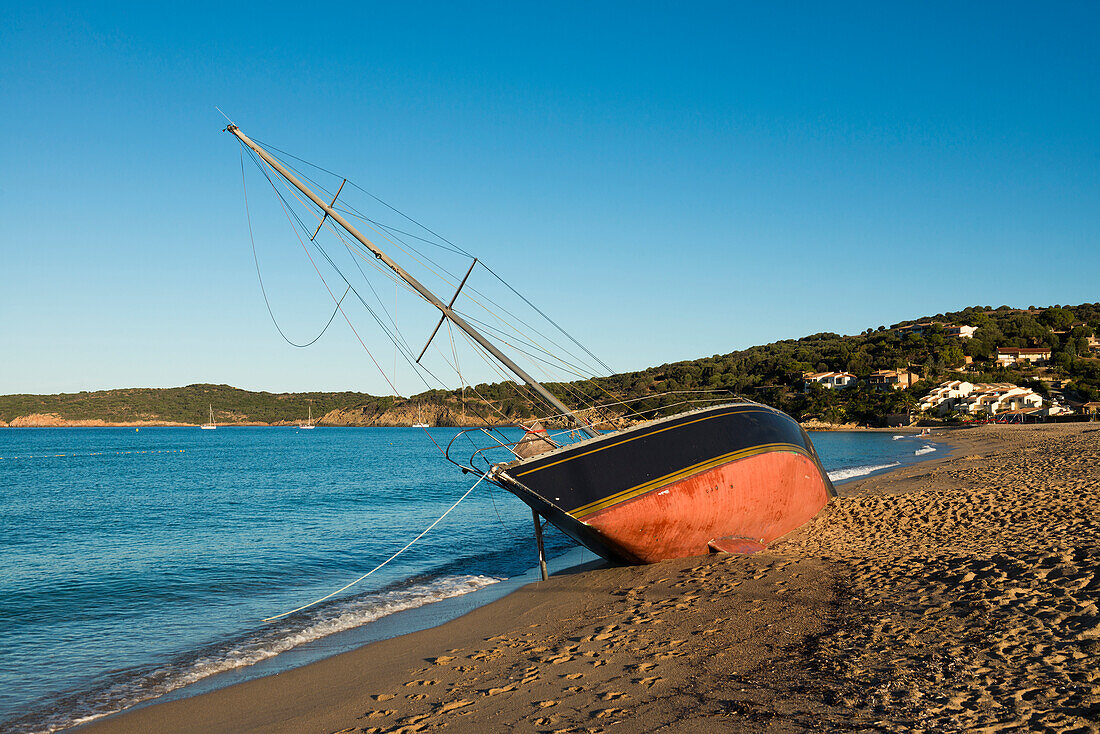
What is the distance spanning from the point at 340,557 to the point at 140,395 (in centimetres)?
18421

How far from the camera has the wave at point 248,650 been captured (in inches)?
279

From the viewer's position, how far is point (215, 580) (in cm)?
1360

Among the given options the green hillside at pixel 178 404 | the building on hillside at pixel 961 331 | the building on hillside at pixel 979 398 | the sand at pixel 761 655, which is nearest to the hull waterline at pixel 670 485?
the sand at pixel 761 655

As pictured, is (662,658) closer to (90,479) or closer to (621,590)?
(621,590)

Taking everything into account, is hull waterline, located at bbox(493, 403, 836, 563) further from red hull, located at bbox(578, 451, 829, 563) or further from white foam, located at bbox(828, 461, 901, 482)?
white foam, located at bbox(828, 461, 901, 482)

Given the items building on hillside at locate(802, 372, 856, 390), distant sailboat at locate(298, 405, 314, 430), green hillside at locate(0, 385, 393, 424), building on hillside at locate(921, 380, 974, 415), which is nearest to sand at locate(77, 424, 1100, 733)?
building on hillside at locate(921, 380, 974, 415)

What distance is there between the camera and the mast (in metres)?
9.54

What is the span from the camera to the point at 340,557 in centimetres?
1587

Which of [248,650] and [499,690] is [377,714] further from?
[248,650]

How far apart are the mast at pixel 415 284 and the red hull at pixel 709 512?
144cm

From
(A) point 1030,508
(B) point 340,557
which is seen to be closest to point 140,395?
(B) point 340,557

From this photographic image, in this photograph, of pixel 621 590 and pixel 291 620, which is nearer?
pixel 621 590

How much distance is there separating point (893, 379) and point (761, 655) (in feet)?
320

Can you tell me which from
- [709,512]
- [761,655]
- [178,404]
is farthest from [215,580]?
[178,404]
